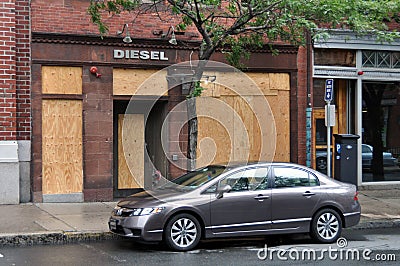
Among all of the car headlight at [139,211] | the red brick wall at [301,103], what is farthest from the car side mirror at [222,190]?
the red brick wall at [301,103]

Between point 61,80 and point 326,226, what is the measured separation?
7694 millimetres

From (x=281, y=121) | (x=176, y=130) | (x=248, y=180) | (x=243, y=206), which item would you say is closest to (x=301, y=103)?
(x=281, y=121)

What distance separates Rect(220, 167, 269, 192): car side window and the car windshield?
0.83 ft

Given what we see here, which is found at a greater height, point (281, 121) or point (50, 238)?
point (281, 121)

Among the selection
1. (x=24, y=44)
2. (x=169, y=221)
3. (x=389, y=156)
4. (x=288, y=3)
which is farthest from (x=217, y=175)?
(x=389, y=156)

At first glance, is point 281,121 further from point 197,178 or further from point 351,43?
point 197,178

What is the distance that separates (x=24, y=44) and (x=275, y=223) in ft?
26.2

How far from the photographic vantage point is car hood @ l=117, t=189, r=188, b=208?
409 inches

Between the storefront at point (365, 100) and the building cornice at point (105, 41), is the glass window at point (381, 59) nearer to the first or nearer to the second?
the storefront at point (365, 100)

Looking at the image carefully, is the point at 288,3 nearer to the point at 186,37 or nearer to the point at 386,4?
the point at 386,4

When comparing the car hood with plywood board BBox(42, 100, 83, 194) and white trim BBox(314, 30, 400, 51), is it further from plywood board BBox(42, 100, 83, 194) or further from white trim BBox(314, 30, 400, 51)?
white trim BBox(314, 30, 400, 51)

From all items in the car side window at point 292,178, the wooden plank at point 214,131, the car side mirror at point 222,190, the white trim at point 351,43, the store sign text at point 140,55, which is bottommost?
the car side mirror at point 222,190

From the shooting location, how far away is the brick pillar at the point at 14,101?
1472cm

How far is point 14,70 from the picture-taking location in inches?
586
